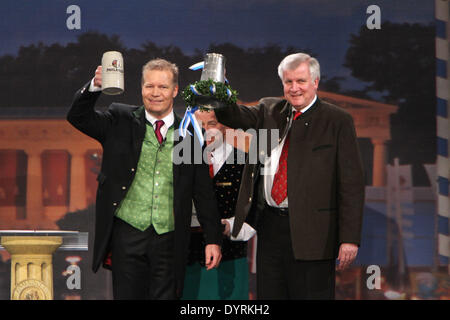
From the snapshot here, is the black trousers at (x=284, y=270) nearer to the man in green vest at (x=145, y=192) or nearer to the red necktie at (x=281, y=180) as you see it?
the red necktie at (x=281, y=180)

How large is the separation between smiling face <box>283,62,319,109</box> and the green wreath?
1.05 ft

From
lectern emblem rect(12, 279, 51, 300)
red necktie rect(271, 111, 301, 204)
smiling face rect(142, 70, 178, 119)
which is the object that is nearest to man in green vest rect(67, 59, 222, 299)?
smiling face rect(142, 70, 178, 119)

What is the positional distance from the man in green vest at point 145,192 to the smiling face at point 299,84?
560 mm

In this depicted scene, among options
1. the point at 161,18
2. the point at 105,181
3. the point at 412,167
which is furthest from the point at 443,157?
the point at 105,181

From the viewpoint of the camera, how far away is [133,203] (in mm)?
2789

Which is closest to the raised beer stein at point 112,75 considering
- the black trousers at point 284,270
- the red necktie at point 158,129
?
the red necktie at point 158,129

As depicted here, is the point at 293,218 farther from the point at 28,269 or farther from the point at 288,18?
the point at 28,269

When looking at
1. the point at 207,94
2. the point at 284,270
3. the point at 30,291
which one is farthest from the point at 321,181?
the point at 30,291

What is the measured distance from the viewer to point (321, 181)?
2824 millimetres

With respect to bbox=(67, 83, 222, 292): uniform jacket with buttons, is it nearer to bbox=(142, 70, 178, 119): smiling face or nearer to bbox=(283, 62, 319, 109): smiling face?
bbox=(142, 70, 178, 119): smiling face

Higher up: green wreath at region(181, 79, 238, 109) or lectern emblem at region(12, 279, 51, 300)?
green wreath at region(181, 79, 238, 109)

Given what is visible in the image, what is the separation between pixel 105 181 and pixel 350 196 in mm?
1211

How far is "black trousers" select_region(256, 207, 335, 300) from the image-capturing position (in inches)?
110

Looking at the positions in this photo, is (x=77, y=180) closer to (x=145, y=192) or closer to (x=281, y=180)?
(x=145, y=192)
